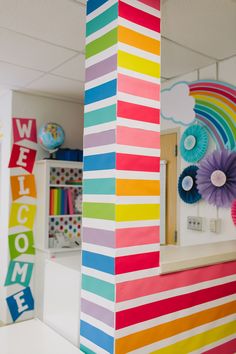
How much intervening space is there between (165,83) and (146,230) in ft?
7.39

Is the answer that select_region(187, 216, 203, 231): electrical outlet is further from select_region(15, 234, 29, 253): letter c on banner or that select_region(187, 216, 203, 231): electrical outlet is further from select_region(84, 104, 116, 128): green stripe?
select_region(15, 234, 29, 253): letter c on banner

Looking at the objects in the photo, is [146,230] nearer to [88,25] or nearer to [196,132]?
[88,25]

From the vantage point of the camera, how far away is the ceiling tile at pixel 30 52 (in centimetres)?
254

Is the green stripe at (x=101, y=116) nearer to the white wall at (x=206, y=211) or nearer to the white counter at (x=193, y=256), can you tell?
the white counter at (x=193, y=256)

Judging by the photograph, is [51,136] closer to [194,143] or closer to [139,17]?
[194,143]

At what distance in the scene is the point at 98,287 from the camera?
5.16 feet

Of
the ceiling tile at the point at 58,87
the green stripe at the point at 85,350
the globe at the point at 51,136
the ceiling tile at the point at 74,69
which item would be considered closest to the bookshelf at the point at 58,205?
the globe at the point at 51,136

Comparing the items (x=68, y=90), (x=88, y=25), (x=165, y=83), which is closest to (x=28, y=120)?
(x=68, y=90)

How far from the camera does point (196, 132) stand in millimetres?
3064

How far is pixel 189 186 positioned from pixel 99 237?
5.49 feet

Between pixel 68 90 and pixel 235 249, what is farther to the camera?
pixel 68 90

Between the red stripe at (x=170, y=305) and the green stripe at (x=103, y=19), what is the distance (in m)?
1.36

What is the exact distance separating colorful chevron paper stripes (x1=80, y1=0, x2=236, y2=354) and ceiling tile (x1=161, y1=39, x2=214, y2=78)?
982 millimetres

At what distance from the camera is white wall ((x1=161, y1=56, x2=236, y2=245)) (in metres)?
2.82
